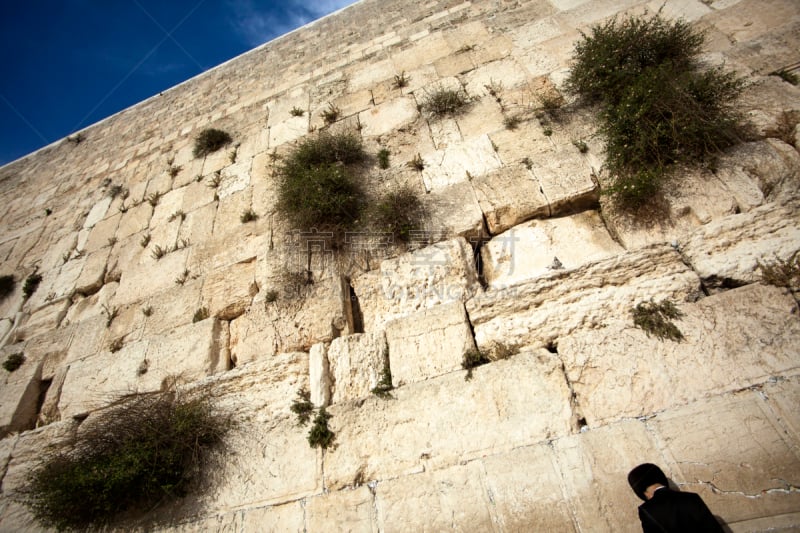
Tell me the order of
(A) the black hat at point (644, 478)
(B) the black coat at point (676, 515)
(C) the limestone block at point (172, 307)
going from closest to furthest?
(B) the black coat at point (676, 515)
(A) the black hat at point (644, 478)
(C) the limestone block at point (172, 307)

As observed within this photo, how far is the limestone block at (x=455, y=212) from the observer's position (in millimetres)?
3383

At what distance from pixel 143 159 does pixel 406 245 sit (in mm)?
5648

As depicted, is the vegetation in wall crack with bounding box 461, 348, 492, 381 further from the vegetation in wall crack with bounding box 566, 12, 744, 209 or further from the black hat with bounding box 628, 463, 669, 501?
the vegetation in wall crack with bounding box 566, 12, 744, 209

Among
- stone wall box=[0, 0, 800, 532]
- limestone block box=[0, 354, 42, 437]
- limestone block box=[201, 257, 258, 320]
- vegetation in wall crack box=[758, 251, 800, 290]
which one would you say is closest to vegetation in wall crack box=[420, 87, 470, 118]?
stone wall box=[0, 0, 800, 532]

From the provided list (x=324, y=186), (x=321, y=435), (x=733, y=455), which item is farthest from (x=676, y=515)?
(x=324, y=186)

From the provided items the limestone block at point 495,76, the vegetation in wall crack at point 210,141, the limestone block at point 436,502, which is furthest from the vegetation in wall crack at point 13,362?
the limestone block at point 495,76

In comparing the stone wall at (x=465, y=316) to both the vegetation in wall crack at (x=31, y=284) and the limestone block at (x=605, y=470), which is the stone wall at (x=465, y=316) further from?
the vegetation in wall crack at (x=31, y=284)

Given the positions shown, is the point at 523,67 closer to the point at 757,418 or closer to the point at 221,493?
the point at 757,418

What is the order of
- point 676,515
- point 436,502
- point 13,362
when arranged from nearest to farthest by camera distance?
1. point 676,515
2. point 436,502
3. point 13,362

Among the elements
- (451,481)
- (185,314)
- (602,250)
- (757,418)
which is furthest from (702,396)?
(185,314)

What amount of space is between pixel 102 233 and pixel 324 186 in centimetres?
398

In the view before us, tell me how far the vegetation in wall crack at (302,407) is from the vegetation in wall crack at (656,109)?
120 inches

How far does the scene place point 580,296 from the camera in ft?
8.85

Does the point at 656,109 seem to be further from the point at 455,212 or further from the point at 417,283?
the point at 417,283
